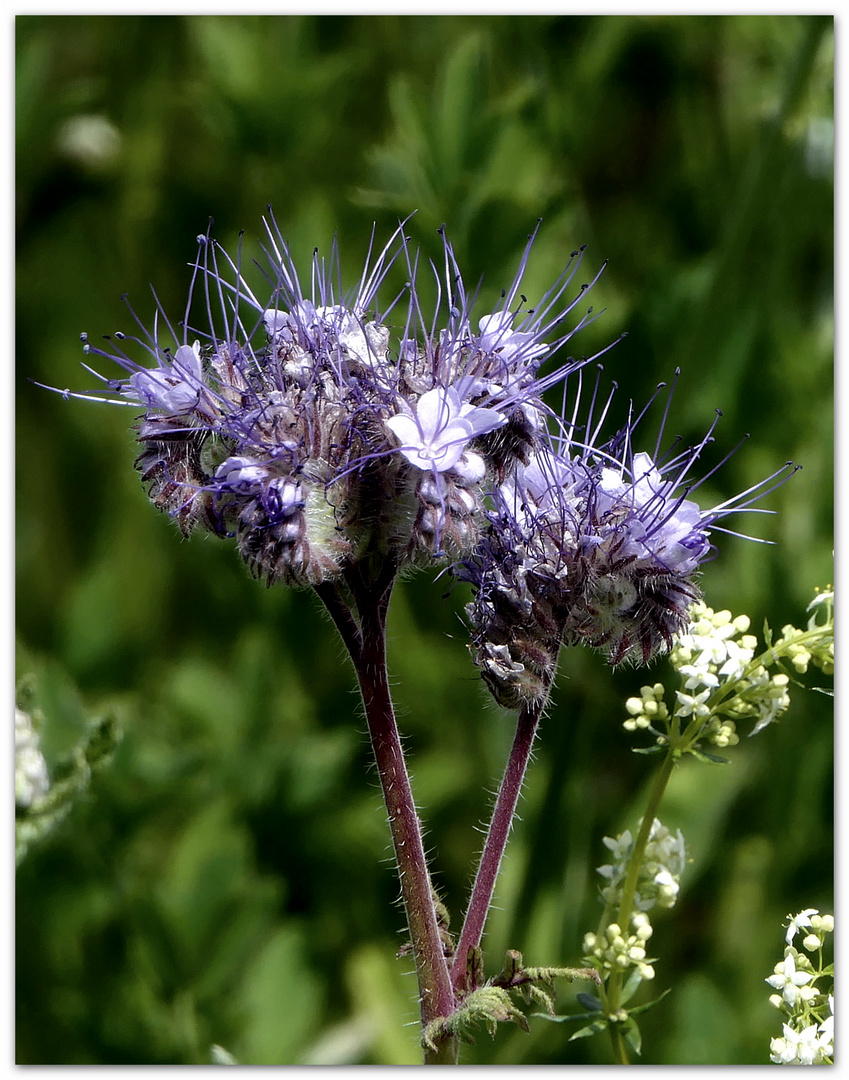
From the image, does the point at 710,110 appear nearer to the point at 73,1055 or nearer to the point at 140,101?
the point at 140,101

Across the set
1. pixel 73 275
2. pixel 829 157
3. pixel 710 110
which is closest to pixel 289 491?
pixel 829 157

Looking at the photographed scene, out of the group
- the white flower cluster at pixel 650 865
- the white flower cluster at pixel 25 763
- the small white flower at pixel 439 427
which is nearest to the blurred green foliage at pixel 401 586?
the white flower cluster at pixel 25 763

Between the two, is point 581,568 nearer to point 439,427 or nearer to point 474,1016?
point 439,427

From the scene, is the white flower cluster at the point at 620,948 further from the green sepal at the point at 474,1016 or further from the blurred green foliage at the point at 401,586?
the blurred green foliage at the point at 401,586

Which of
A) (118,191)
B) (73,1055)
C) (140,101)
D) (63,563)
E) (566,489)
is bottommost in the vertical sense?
(73,1055)

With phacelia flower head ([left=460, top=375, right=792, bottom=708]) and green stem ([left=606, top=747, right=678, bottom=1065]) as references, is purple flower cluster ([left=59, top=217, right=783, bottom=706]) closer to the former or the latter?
phacelia flower head ([left=460, top=375, right=792, bottom=708])

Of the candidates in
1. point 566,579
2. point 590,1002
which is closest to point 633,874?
point 590,1002
